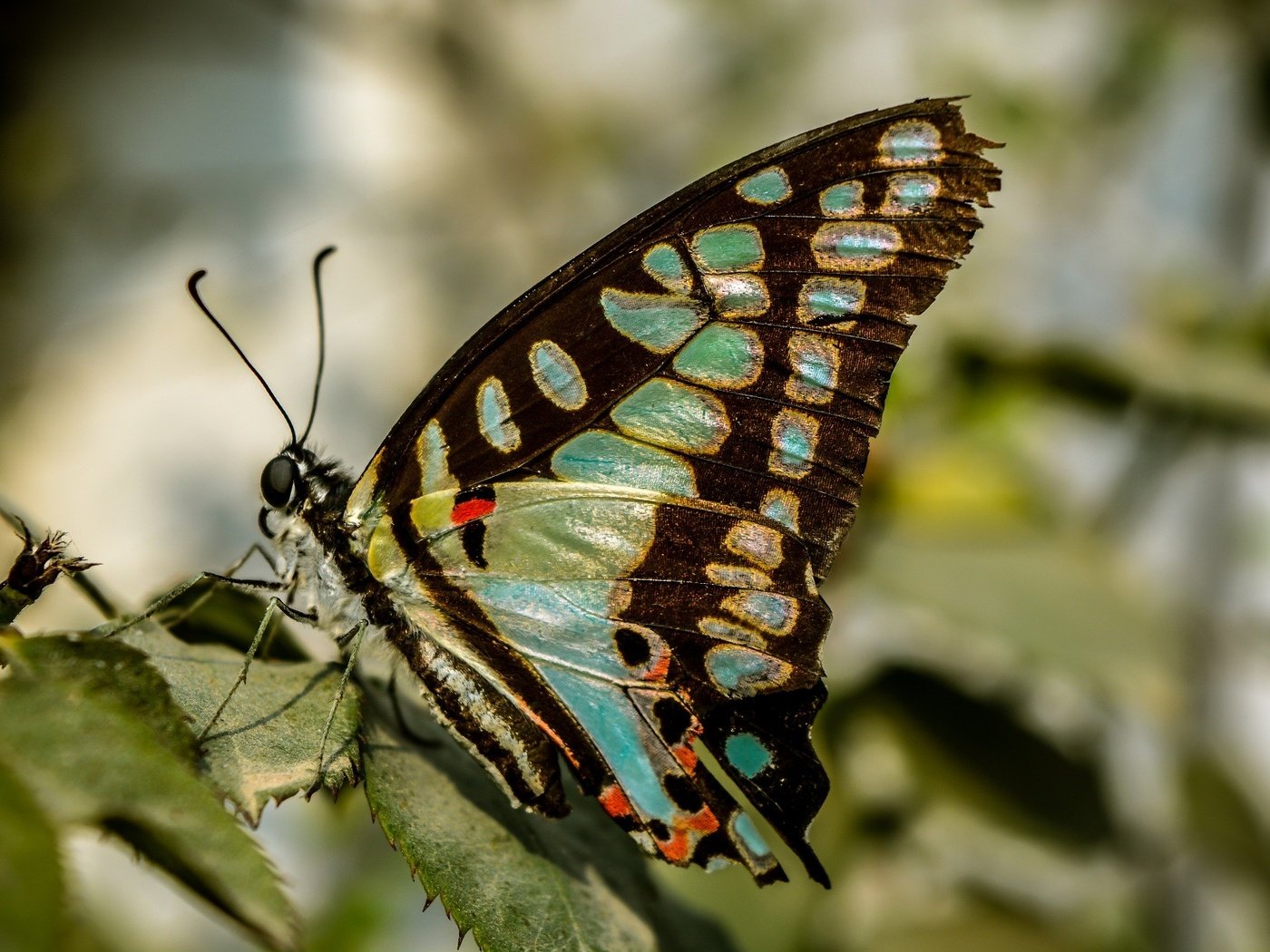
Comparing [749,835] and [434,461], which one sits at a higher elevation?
[434,461]

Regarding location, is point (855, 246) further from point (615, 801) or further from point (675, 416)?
point (615, 801)

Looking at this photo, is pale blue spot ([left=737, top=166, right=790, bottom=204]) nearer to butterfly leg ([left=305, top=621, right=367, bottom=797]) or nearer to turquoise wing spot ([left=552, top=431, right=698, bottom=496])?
turquoise wing spot ([left=552, top=431, right=698, bottom=496])

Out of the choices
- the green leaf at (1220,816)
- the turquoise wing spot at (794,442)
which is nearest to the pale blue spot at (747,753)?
the turquoise wing spot at (794,442)

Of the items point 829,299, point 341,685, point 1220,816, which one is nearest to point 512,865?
point 341,685

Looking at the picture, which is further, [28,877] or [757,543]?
[757,543]

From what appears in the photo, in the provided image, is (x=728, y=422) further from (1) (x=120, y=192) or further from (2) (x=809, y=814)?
(1) (x=120, y=192)

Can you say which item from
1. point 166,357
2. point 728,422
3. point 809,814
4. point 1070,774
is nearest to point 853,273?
point 728,422

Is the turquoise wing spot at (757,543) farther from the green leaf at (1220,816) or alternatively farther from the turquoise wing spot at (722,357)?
the green leaf at (1220,816)
